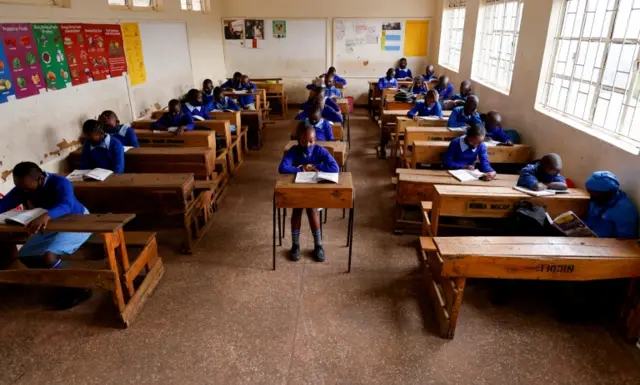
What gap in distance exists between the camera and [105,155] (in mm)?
4180

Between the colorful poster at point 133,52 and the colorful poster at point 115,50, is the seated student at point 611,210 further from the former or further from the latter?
the colorful poster at point 133,52

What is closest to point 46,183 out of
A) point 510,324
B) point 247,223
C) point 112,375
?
point 112,375

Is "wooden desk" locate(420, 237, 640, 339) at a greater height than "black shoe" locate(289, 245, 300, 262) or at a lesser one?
greater

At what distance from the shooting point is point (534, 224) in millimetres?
3133

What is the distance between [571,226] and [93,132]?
4.27m

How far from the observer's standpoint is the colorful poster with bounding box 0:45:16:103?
3609mm

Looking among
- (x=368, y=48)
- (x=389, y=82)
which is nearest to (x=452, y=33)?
(x=389, y=82)

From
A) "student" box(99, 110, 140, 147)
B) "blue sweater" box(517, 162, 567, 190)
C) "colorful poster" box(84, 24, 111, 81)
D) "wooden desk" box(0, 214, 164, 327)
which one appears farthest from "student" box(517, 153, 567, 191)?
"colorful poster" box(84, 24, 111, 81)

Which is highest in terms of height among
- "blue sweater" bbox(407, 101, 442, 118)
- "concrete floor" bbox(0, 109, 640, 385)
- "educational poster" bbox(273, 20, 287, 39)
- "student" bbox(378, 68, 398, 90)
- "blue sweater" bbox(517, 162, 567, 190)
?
"educational poster" bbox(273, 20, 287, 39)

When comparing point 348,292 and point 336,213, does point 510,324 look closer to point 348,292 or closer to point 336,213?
point 348,292

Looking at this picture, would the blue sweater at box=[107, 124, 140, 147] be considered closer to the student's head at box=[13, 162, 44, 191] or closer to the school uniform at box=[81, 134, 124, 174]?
the school uniform at box=[81, 134, 124, 174]

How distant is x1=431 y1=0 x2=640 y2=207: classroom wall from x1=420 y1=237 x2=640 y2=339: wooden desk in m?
0.86

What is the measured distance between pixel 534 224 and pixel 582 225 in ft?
1.02

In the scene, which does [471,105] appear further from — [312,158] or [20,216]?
[20,216]
